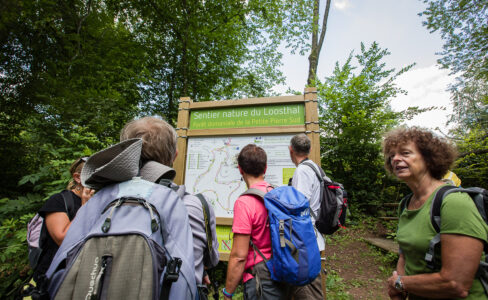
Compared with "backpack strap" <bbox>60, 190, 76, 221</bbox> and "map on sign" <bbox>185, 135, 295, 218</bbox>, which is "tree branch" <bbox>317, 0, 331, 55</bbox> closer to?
"map on sign" <bbox>185, 135, 295, 218</bbox>

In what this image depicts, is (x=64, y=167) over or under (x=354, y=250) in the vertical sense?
over

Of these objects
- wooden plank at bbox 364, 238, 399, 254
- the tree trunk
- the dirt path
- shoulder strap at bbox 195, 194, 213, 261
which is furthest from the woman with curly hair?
the tree trunk

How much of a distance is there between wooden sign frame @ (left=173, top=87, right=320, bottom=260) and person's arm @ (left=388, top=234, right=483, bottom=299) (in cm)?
174

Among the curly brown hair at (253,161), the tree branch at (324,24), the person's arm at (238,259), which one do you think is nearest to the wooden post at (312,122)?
the curly brown hair at (253,161)

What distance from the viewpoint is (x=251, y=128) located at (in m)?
3.15

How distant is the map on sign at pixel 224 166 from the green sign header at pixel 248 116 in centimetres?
20

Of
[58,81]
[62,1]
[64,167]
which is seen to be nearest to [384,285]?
[64,167]

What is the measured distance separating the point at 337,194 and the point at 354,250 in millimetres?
3985

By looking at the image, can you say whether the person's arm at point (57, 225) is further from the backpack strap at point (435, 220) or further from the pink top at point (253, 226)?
the backpack strap at point (435, 220)

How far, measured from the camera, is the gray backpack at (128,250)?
2.55 ft

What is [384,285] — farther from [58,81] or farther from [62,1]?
[62,1]

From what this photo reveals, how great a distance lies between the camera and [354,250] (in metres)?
5.42

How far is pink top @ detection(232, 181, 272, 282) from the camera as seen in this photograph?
1.64 meters

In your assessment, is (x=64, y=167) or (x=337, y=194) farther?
(x=64, y=167)
